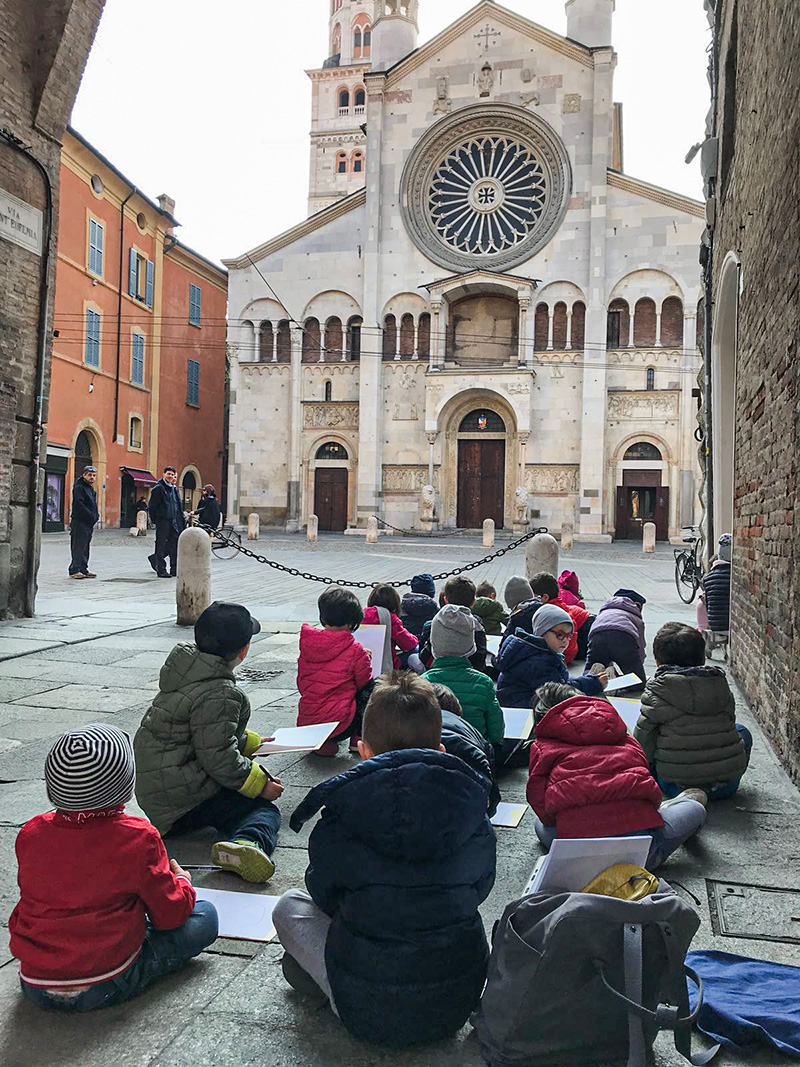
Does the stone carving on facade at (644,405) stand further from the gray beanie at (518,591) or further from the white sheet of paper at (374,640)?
the white sheet of paper at (374,640)

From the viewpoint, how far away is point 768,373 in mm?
5711

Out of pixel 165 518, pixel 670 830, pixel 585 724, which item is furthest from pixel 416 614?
pixel 165 518

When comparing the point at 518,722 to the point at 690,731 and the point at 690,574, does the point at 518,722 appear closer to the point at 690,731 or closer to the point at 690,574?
the point at 690,731

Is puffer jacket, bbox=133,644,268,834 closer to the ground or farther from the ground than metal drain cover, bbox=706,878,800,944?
farther from the ground

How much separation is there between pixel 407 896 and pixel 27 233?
922 centimetres

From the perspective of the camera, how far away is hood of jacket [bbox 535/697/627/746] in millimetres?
2971

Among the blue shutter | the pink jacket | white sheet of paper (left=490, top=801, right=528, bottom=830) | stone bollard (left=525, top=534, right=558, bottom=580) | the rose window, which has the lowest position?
white sheet of paper (left=490, top=801, right=528, bottom=830)

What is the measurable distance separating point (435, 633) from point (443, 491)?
27.4 metres

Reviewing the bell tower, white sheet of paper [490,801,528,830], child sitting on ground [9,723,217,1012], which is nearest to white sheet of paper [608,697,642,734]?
white sheet of paper [490,801,528,830]

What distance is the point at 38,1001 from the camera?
2314 mm

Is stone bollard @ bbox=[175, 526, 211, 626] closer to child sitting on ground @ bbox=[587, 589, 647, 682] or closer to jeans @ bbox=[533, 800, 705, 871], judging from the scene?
child sitting on ground @ bbox=[587, 589, 647, 682]

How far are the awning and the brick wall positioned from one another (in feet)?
85.7

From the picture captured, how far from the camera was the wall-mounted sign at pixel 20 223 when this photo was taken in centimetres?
895

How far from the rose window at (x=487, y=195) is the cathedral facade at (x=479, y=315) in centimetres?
7
